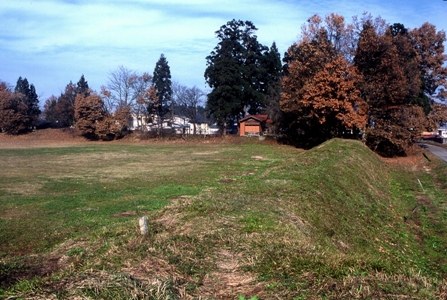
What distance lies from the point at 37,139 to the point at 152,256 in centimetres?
5496

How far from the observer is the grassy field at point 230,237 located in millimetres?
4078

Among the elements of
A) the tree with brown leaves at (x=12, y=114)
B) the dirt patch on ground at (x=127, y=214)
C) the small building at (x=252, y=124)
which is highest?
the tree with brown leaves at (x=12, y=114)

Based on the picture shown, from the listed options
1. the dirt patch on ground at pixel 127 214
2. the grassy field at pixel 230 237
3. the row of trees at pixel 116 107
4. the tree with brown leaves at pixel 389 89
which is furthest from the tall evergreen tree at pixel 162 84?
the dirt patch on ground at pixel 127 214

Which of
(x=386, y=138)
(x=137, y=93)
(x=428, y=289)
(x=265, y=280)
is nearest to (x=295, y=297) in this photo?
(x=265, y=280)

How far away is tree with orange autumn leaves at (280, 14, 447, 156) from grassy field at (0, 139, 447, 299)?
1133 cm

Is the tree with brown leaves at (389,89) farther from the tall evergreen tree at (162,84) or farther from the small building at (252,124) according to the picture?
the tall evergreen tree at (162,84)

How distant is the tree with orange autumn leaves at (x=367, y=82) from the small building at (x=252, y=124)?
507 inches

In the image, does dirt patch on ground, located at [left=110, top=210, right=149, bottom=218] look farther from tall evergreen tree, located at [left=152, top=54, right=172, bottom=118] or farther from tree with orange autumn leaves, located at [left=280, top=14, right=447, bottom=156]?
tall evergreen tree, located at [left=152, top=54, right=172, bottom=118]

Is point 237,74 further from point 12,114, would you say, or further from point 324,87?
point 12,114

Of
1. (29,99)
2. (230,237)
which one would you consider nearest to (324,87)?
(230,237)

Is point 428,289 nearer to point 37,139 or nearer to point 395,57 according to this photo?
point 395,57

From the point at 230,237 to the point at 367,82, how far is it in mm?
27073

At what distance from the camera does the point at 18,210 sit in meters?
12.0

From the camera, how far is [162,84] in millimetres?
55219
